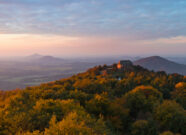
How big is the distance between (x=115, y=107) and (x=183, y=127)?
9.83m

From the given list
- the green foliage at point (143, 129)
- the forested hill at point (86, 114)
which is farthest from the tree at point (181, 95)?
the green foliage at point (143, 129)

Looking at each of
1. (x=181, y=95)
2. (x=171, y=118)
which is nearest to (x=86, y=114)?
(x=171, y=118)

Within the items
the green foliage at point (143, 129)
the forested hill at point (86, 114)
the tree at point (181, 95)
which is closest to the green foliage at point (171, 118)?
the forested hill at point (86, 114)

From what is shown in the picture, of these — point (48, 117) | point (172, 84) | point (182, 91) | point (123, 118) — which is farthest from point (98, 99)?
point (172, 84)

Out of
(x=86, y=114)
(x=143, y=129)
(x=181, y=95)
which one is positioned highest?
(x=86, y=114)

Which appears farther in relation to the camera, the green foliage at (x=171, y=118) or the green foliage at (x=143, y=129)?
the green foliage at (x=171, y=118)

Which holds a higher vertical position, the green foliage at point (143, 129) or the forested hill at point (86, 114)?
the forested hill at point (86, 114)

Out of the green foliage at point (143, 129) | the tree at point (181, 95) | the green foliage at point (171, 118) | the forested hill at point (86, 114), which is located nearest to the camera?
the forested hill at point (86, 114)

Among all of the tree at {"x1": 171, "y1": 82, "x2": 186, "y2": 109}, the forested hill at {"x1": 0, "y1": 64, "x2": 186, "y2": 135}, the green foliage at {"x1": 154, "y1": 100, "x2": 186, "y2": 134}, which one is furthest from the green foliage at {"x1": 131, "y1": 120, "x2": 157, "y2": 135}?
the tree at {"x1": 171, "y1": 82, "x2": 186, "y2": 109}

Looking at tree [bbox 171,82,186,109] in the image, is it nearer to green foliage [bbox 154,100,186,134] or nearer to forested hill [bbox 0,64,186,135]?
forested hill [bbox 0,64,186,135]

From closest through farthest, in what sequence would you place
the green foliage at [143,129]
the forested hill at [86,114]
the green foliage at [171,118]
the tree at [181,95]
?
the forested hill at [86,114]
the green foliage at [143,129]
the green foliage at [171,118]
the tree at [181,95]

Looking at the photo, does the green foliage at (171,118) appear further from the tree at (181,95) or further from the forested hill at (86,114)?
the tree at (181,95)

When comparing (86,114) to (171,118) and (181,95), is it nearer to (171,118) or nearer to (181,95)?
(171,118)

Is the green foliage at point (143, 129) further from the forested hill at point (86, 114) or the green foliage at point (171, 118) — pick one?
the green foliage at point (171, 118)
